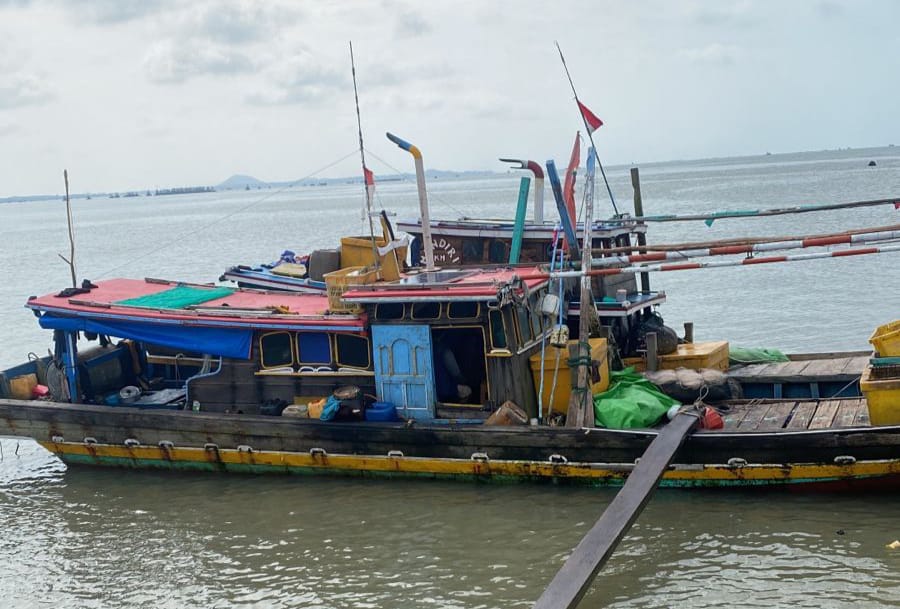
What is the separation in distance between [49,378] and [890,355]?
44.8ft

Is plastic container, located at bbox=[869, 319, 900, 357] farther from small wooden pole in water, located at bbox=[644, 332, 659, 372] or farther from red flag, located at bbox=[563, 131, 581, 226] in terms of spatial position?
red flag, located at bbox=[563, 131, 581, 226]

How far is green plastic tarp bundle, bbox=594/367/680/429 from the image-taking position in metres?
13.5

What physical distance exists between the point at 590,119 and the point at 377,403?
20.2 ft

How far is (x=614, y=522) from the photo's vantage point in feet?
35.3

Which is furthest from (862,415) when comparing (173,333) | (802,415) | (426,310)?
(173,333)

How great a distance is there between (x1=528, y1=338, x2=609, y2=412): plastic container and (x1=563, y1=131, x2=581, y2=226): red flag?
2.35m

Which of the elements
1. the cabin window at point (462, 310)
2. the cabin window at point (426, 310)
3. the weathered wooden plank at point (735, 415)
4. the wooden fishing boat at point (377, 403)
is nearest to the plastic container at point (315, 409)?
the wooden fishing boat at point (377, 403)

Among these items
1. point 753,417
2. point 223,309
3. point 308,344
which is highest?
point 223,309

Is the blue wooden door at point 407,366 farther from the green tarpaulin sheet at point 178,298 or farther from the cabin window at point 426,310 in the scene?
the green tarpaulin sheet at point 178,298

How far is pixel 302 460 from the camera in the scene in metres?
15.1

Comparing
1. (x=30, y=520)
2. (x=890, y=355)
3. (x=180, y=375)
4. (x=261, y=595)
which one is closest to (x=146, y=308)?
(x=180, y=375)

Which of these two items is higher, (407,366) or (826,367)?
(407,366)

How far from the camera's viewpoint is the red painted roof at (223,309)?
15281 mm

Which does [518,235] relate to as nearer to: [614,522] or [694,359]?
[694,359]
